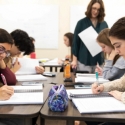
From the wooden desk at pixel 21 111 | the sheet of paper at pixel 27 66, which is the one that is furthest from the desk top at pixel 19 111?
the sheet of paper at pixel 27 66

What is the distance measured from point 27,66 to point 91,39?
0.84 metres

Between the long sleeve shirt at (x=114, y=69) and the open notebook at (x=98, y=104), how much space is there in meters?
0.54

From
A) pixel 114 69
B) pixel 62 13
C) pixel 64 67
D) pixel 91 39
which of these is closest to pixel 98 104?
pixel 114 69

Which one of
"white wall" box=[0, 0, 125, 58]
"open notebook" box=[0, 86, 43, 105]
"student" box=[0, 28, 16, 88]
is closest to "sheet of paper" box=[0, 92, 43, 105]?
"open notebook" box=[0, 86, 43, 105]

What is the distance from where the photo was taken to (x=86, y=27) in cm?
253

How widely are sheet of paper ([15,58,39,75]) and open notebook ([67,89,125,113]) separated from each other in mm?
1128

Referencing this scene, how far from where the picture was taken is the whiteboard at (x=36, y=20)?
4.45 metres

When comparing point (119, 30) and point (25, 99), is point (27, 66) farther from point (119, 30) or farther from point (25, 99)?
point (119, 30)

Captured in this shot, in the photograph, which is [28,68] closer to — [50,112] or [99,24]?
[99,24]

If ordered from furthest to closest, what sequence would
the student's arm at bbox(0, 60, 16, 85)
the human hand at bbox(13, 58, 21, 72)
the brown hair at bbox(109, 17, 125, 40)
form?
1. the human hand at bbox(13, 58, 21, 72)
2. the student's arm at bbox(0, 60, 16, 85)
3. the brown hair at bbox(109, 17, 125, 40)

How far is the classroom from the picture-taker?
37.8 inches

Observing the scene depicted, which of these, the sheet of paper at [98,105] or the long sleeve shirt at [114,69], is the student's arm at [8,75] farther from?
the long sleeve shirt at [114,69]

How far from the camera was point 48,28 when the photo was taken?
450 centimetres

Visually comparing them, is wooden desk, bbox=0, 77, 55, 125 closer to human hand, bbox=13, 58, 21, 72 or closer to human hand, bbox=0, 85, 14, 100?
human hand, bbox=0, 85, 14, 100
